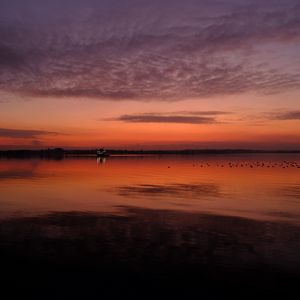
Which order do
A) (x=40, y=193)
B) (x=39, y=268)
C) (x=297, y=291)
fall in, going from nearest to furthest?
1. (x=297, y=291)
2. (x=39, y=268)
3. (x=40, y=193)

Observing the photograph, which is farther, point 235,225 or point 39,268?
point 235,225

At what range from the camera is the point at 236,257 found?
1435 cm

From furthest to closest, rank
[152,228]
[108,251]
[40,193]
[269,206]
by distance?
[40,193], [269,206], [152,228], [108,251]

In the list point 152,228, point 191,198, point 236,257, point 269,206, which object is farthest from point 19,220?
point 269,206

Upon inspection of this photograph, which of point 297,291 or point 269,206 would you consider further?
point 269,206

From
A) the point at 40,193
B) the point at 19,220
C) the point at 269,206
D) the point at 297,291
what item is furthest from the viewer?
the point at 40,193

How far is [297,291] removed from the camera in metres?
11.1

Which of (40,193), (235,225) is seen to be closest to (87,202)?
(40,193)

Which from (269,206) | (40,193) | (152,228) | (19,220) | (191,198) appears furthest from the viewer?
(40,193)

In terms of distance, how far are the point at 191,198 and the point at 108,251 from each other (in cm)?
1697

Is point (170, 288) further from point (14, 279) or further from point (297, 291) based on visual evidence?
point (14, 279)

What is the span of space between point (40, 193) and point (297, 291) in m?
26.9

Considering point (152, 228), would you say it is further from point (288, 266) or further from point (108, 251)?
point (288, 266)

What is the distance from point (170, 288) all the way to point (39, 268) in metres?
4.51
